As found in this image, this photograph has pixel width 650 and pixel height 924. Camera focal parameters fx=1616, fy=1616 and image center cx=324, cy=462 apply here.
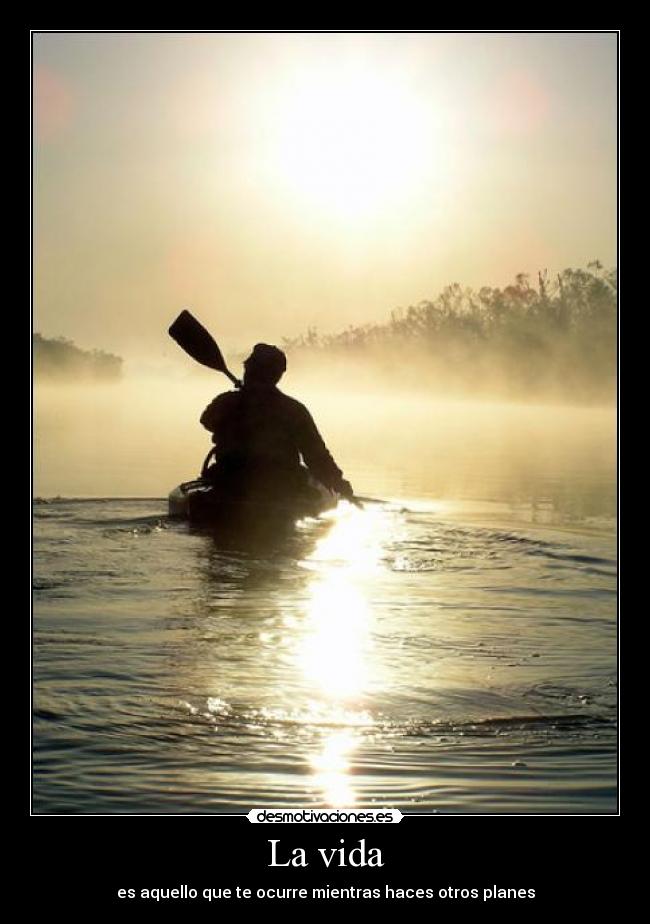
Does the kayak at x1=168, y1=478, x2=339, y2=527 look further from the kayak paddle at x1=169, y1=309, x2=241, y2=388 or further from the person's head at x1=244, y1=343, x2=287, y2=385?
the kayak paddle at x1=169, y1=309, x2=241, y2=388

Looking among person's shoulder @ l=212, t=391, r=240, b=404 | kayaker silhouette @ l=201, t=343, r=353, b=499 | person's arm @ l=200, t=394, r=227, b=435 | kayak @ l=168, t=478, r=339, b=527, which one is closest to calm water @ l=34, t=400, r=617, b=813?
kayak @ l=168, t=478, r=339, b=527

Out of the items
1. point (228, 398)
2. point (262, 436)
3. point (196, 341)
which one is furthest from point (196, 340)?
point (262, 436)

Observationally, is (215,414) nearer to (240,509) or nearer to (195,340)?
(240,509)

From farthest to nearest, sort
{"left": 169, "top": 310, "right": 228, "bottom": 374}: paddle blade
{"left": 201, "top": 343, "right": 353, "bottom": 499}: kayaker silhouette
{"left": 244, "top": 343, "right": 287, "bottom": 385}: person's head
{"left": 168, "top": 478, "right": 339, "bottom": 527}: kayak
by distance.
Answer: {"left": 169, "top": 310, "right": 228, "bottom": 374}: paddle blade
{"left": 244, "top": 343, "right": 287, "bottom": 385}: person's head
{"left": 201, "top": 343, "right": 353, "bottom": 499}: kayaker silhouette
{"left": 168, "top": 478, "right": 339, "bottom": 527}: kayak

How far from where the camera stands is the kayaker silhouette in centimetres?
1377

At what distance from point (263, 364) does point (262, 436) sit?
0.65 metres

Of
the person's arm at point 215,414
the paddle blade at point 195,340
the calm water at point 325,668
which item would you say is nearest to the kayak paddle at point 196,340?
the paddle blade at point 195,340

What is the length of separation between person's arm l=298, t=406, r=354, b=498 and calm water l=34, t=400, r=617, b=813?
377mm

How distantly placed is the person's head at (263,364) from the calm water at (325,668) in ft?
4.43

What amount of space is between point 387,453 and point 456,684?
18.2 metres

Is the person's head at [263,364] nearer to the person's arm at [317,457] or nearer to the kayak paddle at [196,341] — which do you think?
the person's arm at [317,457]

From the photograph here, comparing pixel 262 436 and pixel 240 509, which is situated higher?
pixel 262 436

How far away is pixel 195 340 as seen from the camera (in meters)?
15.0

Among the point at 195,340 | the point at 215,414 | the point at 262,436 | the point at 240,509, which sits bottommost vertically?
the point at 240,509
